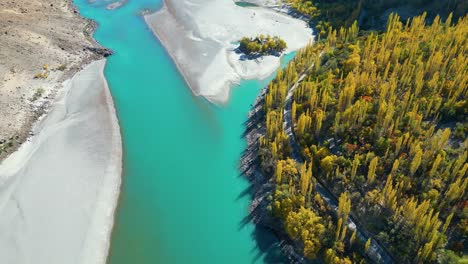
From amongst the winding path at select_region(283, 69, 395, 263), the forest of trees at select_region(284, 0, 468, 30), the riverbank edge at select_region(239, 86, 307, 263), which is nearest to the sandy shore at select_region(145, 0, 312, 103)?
the forest of trees at select_region(284, 0, 468, 30)

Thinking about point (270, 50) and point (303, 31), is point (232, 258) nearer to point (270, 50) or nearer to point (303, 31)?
point (270, 50)

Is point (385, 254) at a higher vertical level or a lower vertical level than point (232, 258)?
higher

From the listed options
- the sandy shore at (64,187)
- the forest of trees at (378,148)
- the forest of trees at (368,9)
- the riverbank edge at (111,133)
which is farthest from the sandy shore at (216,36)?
the sandy shore at (64,187)

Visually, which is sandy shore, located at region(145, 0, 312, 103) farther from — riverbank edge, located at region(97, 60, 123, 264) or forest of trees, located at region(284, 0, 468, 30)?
riverbank edge, located at region(97, 60, 123, 264)

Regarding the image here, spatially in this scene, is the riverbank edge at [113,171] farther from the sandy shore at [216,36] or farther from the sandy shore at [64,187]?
the sandy shore at [216,36]

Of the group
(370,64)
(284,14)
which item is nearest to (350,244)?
(370,64)

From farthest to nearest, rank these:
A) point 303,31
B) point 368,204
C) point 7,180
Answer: point 303,31 → point 7,180 → point 368,204

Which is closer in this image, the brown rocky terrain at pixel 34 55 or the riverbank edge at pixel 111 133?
the riverbank edge at pixel 111 133
